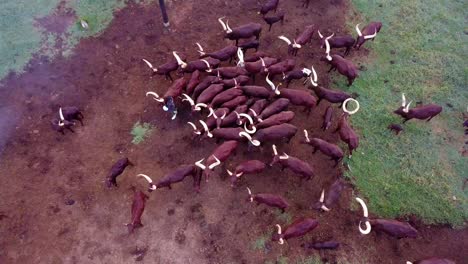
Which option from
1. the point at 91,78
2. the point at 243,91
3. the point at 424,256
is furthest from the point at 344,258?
the point at 91,78

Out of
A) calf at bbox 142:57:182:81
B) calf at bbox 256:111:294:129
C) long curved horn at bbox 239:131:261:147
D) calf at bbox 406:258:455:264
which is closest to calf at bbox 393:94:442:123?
calf at bbox 256:111:294:129

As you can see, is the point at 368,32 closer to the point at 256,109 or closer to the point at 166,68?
the point at 256,109

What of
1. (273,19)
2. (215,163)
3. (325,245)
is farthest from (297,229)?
(273,19)

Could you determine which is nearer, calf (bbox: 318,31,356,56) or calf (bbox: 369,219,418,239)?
calf (bbox: 369,219,418,239)

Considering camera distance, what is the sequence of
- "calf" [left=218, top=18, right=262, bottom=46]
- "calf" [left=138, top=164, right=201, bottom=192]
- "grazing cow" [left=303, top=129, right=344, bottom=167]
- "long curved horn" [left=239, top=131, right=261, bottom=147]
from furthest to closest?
"calf" [left=218, top=18, right=262, bottom=46]
"long curved horn" [left=239, top=131, right=261, bottom=147]
"grazing cow" [left=303, top=129, right=344, bottom=167]
"calf" [left=138, top=164, right=201, bottom=192]

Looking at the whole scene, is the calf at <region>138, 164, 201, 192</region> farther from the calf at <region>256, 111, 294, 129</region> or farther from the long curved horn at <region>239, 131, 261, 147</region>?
the calf at <region>256, 111, 294, 129</region>
